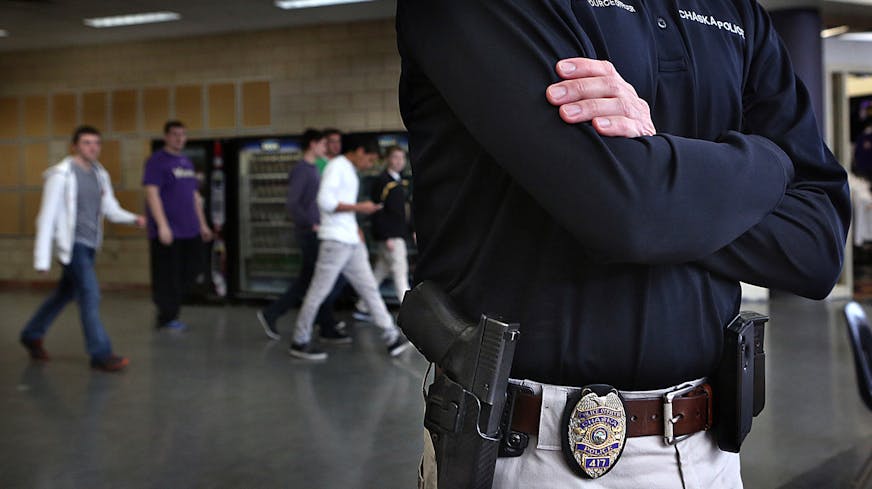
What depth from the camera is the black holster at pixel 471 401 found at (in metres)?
0.89

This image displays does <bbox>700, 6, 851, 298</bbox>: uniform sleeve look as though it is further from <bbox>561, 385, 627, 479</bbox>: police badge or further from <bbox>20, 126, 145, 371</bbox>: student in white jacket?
<bbox>20, 126, 145, 371</bbox>: student in white jacket

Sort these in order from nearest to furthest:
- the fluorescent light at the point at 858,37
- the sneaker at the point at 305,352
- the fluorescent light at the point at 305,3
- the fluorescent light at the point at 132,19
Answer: the sneaker at the point at 305,352 < the fluorescent light at the point at 305,3 < the fluorescent light at the point at 132,19 < the fluorescent light at the point at 858,37

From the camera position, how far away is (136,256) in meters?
11.1

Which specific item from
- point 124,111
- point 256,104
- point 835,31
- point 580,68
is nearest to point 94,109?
point 124,111

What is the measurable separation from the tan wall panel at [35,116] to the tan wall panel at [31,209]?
907 millimetres

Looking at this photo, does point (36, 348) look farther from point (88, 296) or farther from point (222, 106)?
point (222, 106)

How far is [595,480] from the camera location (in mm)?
957

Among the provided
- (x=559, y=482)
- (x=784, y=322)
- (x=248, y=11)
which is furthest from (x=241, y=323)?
(x=559, y=482)

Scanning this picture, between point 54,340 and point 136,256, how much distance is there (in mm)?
4716

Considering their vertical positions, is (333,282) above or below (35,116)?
below

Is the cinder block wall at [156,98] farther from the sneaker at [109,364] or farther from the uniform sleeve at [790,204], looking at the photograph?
the uniform sleeve at [790,204]

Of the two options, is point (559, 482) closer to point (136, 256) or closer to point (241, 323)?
point (241, 323)

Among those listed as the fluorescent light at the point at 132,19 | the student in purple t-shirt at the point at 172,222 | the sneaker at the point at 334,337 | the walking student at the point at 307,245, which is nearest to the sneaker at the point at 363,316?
the walking student at the point at 307,245

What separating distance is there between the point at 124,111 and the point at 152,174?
15.2 feet
